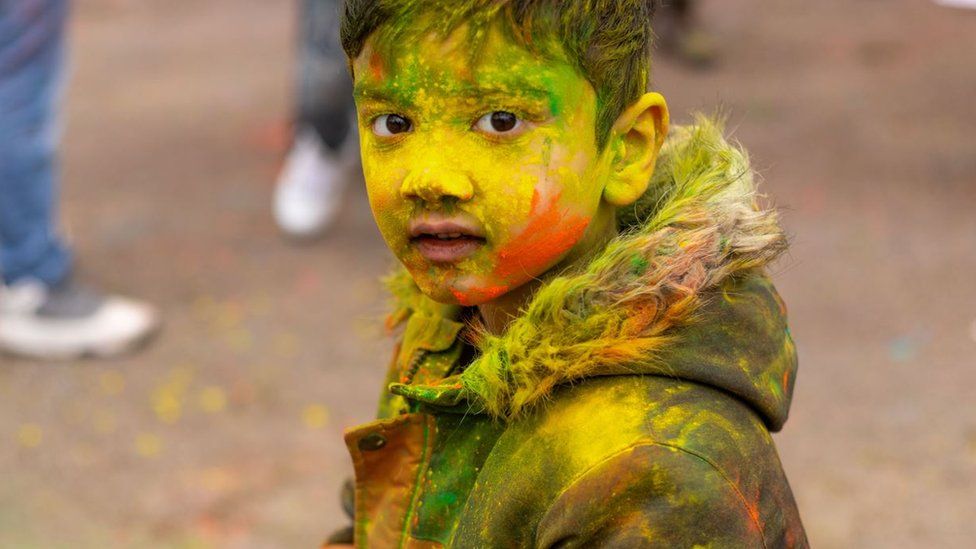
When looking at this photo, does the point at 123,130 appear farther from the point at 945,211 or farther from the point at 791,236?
the point at 791,236

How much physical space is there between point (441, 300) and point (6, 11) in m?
2.73

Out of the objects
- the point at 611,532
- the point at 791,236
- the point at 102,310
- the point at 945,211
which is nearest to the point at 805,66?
the point at 945,211

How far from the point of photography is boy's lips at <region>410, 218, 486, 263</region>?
53.1 inches

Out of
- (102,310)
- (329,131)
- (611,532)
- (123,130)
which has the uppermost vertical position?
(123,130)

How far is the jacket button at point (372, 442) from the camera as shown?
1530 mm

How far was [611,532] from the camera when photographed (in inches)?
48.8

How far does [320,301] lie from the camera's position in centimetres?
445

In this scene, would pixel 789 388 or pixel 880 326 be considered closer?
pixel 789 388

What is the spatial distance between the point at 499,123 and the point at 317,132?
12.0 feet

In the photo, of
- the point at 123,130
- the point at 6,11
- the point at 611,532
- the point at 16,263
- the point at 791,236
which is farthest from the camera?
the point at 123,130

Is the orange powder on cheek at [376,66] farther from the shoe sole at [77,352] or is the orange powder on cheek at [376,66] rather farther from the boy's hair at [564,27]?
the shoe sole at [77,352]

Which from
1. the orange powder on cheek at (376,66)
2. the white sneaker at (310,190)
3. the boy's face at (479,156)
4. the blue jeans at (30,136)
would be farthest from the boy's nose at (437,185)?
the white sneaker at (310,190)

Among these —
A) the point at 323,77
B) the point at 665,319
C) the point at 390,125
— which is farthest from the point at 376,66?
the point at 323,77

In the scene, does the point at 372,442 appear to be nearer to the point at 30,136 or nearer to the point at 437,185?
the point at 437,185
